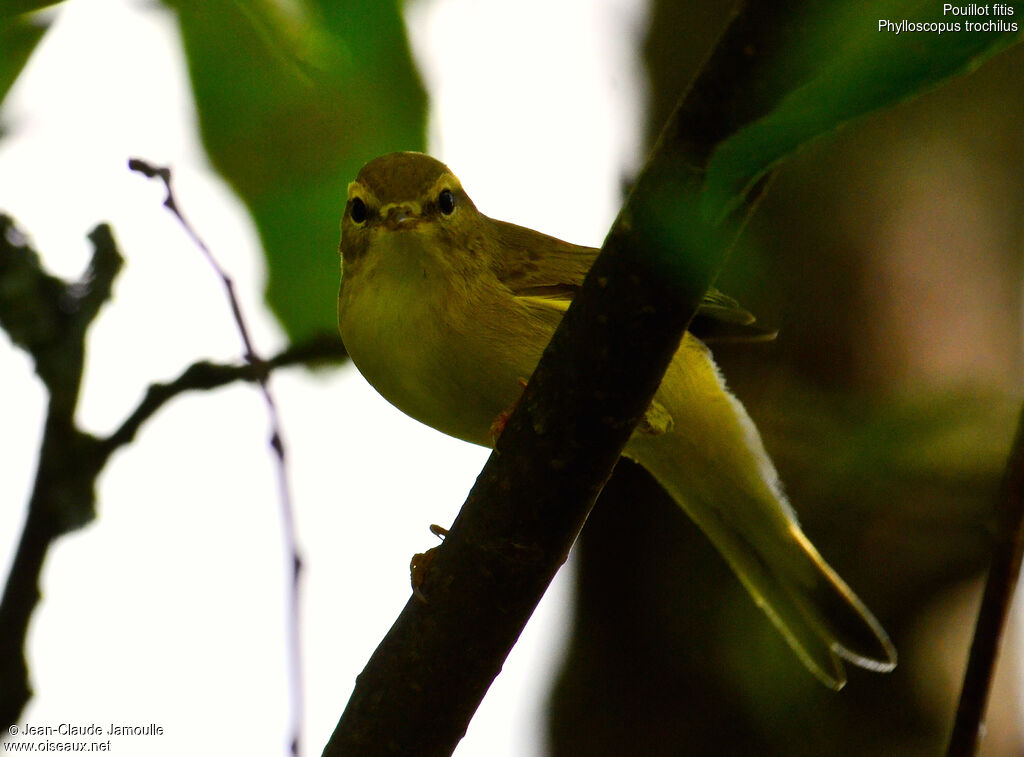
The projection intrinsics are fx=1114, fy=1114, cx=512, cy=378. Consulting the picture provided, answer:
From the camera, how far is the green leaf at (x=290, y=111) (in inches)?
48.4

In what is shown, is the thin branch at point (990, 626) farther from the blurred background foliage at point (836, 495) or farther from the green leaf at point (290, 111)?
the blurred background foliage at point (836, 495)

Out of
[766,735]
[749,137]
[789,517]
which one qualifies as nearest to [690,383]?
[789,517]

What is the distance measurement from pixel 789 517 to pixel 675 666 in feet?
2.64

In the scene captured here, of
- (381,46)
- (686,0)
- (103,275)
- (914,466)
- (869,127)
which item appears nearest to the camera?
(381,46)

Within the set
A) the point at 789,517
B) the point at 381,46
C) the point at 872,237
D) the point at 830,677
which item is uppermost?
the point at 381,46

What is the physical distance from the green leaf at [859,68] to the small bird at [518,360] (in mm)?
1840

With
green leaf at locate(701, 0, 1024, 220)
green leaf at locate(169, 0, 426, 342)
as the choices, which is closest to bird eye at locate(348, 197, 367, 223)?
green leaf at locate(169, 0, 426, 342)

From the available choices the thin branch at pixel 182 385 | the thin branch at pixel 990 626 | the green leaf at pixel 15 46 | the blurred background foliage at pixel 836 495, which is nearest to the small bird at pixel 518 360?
the blurred background foliage at pixel 836 495

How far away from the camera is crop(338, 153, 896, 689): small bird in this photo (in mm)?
2715

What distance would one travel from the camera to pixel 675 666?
12.4 ft

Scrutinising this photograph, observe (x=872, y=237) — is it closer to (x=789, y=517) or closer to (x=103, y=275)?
(x=789, y=517)

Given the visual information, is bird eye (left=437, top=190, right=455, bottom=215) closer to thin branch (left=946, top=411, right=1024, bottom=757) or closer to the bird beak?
the bird beak

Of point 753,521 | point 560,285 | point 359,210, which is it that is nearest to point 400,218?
point 359,210

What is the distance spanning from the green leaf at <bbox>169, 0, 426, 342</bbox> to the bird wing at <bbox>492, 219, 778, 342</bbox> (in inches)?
64.0
